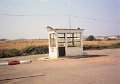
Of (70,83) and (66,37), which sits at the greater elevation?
(66,37)

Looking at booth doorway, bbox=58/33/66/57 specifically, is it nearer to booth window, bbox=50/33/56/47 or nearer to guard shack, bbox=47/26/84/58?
guard shack, bbox=47/26/84/58

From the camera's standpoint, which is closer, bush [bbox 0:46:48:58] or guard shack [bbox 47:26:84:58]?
guard shack [bbox 47:26:84:58]

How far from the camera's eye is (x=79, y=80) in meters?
12.2

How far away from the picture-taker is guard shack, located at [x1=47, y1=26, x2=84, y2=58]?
2686 centimetres

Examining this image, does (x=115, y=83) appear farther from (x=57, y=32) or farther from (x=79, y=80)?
(x=57, y=32)

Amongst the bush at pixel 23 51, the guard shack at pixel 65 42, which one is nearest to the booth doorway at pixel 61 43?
the guard shack at pixel 65 42

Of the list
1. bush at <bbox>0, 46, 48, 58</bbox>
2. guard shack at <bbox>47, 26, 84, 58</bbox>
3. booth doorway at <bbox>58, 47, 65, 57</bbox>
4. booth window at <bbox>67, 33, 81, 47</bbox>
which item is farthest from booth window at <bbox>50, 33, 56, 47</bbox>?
bush at <bbox>0, 46, 48, 58</bbox>

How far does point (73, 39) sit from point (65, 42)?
109cm

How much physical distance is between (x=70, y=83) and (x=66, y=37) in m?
15.8

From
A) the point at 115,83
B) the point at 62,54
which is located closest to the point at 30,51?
the point at 62,54

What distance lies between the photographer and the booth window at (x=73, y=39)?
1083 inches

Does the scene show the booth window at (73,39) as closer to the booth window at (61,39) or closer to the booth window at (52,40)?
the booth window at (61,39)

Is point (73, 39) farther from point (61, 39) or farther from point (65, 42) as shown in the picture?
point (61, 39)

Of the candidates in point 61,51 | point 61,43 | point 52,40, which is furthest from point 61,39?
point 61,51
